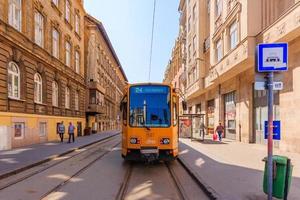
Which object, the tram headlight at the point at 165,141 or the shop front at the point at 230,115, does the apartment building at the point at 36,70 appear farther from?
the shop front at the point at 230,115

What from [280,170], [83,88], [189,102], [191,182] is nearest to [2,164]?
[191,182]

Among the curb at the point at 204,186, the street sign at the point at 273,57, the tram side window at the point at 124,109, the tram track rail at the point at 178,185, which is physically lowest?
the tram track rail at the point at 178,185

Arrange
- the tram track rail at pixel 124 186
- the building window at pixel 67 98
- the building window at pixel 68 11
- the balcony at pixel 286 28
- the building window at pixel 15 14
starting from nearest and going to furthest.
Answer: the tram track rail at pixel 124 186 < the balcony at pixel 286 28 < the building window at pixel 15 14 < the building window at pixel 67 98 < the building window at pixel 68 11

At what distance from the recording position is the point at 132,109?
11.9 metres

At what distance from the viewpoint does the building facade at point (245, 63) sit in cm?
1563

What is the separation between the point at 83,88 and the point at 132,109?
28892mm

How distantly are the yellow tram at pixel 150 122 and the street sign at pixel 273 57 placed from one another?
6.05 m

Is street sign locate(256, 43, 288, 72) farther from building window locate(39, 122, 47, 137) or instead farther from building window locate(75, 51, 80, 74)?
building window locate(75, 51, 80, 74)

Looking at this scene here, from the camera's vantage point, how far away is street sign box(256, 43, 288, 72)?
5867 millimetres

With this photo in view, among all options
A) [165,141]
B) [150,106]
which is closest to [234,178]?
[165,141]

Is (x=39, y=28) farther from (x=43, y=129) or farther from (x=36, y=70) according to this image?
(x=43, y=129)

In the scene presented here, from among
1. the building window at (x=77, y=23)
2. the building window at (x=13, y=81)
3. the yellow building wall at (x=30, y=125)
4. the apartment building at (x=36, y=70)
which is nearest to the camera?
the yellow building wall at (x=30, y=125)

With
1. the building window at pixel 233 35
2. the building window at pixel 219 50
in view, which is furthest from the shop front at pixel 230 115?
the building window at pixel 233 35

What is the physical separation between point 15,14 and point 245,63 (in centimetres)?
1448
